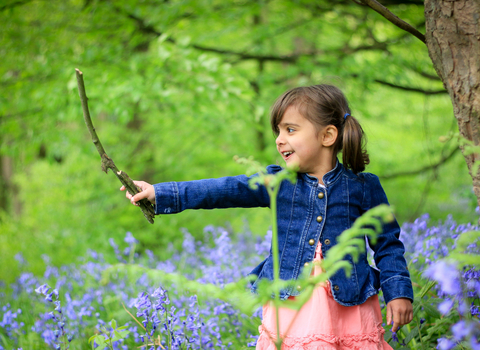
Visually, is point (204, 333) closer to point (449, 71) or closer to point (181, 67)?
point (449, 71)

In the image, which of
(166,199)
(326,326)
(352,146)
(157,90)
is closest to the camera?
(326,326)

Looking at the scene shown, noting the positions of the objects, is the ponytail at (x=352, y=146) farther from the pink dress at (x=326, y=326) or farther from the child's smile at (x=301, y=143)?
the pink dress at (x=326, y=326)

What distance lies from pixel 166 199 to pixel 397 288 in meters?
1.09

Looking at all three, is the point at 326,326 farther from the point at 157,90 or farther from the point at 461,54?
the point at 157,90

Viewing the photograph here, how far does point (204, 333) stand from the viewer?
Answer: 2412mm

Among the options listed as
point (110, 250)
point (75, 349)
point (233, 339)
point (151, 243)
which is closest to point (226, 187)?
point (233, 339)

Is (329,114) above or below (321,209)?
above

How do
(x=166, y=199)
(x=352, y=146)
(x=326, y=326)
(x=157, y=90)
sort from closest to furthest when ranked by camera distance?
(x=326, y=326)
(x=166, y=199)
(x=352, y=146)
(x=157, y=90)

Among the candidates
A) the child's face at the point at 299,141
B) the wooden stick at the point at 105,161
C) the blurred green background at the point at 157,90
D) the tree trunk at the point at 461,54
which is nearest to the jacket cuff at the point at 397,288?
the tree trunk at the point at 461,54

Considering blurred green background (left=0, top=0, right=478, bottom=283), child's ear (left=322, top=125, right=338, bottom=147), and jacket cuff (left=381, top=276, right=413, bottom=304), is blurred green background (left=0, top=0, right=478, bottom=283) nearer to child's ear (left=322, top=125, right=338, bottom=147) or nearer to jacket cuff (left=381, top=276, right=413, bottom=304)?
child's ear (left=322, top=125, right=338, bottom=147)

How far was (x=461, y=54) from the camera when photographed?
1.66 m

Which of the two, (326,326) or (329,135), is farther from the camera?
(329,135)

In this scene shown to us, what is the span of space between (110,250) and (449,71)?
5.29 meters

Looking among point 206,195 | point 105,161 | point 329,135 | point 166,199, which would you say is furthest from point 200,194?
point 329,135
